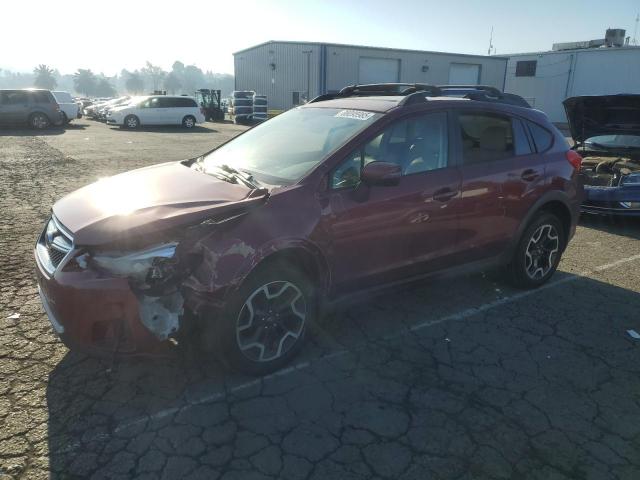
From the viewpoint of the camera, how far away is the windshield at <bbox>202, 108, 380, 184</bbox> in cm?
348

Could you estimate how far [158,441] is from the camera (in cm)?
261

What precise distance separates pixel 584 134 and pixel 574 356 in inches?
226

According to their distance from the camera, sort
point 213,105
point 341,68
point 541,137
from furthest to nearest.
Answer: point 341,68 → point 213,105 → point 541,137

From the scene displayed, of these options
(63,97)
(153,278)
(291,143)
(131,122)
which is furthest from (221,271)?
(63,97)

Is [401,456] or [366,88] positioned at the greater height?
[366,88]

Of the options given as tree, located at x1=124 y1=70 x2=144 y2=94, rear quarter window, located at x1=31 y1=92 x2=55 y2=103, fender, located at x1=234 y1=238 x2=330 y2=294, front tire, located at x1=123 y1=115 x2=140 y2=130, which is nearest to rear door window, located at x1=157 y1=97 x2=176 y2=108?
front tire, located at x1=123 y1=115 x2=140 y2=130

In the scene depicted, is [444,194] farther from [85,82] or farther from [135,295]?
[85,82]

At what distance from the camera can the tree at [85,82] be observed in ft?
484

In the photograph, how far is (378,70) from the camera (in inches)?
1368

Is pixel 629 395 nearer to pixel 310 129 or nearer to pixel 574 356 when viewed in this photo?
→ pixel 574 356

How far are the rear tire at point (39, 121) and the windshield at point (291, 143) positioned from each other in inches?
812

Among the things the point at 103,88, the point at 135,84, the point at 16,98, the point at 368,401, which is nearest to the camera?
the point at 368,401

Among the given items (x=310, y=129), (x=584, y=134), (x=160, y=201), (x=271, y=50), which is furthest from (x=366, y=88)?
(x=271, y=50)

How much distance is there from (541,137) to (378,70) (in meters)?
32.2
